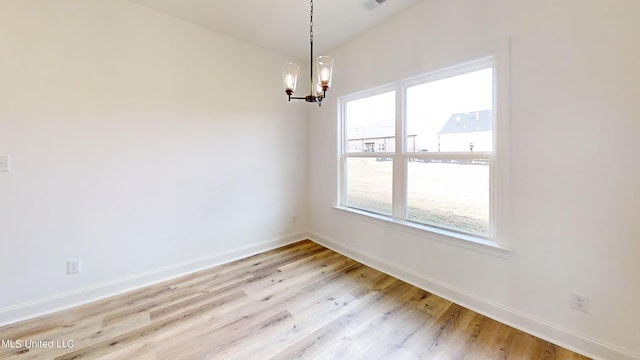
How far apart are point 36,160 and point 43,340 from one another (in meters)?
1.45

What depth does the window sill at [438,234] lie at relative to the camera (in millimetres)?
2089

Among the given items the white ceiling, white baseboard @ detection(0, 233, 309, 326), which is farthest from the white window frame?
white baseboard @ detection(0, 233, 309, 326)

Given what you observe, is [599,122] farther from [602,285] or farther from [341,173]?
[341,173]

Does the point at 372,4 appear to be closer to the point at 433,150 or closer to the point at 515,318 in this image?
the point at 433,150

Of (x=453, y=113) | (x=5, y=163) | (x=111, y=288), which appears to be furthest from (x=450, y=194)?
(x=5, y=163)

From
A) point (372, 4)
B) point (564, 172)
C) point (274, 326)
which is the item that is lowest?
point (274, 326)

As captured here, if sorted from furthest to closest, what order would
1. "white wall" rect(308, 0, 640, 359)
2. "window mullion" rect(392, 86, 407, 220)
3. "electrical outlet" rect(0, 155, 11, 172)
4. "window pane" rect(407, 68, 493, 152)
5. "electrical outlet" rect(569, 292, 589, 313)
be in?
"window mullion" rect(392, 86, 407, 220), "window pane" rect(407, 68, 493, 152), "electrical outlet" rect(0, 155, 11, 172), "electrical outlet" rect(569, 292, 589, 313), "white wall" rect(308, 0, 640, 359)

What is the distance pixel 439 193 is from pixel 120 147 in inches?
129

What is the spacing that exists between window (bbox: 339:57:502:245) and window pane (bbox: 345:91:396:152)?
1cm

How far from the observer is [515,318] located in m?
1.98

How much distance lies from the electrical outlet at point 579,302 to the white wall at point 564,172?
4 cm

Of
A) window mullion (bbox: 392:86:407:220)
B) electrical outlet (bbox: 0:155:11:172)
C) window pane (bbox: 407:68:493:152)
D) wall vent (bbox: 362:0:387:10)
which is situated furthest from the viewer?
window mullion (bbox: 392:86:407:220)

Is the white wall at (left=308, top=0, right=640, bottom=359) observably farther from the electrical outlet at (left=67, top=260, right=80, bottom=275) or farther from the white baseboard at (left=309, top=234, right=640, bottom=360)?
the electrical outlet at (left=67, top=260, right=80, bottom=275)

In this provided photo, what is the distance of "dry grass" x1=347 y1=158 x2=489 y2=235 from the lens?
226cm
